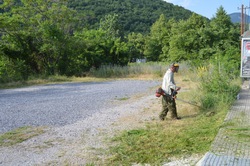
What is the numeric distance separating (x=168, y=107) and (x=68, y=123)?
2.40m

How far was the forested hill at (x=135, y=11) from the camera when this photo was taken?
Result: 68.6 meters

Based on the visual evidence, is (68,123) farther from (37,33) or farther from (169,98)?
(37,33)

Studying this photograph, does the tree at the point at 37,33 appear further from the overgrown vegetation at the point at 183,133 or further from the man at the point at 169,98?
the man at the point at 169,98

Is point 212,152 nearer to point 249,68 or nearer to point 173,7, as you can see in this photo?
point 249,68

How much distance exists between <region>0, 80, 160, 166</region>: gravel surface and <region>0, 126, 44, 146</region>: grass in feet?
0.63

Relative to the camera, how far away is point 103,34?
27.1 m

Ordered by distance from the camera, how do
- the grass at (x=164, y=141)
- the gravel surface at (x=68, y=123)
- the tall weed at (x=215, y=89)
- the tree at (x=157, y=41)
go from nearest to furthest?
the grass at (x=164, y=141)
the gravel surface at (x=68, y=123)
the tall weed at (x=215, y=89)
the tree at (x=157, y=41)

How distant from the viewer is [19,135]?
6.62 m

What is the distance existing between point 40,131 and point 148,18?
73987mm

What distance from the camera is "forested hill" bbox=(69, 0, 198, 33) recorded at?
2702 inches

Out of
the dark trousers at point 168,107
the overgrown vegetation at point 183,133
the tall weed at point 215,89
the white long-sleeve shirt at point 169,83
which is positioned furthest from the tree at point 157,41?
the dark trousers at point 168,107

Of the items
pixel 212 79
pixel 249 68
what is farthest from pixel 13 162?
pixel 249 68

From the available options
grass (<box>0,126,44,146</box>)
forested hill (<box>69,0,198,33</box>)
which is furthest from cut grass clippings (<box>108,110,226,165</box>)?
forested hill (<box>69,0,198,33</box>)

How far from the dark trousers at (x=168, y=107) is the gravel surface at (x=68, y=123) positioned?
51 cm
